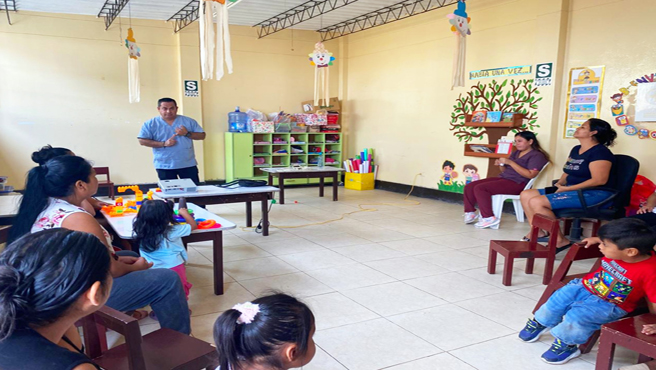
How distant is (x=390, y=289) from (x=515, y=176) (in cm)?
301

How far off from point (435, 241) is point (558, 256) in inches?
46.3

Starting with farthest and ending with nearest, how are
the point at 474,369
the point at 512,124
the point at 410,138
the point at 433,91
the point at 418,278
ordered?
the point at 410,138, the point at 433,91, the point at 512,124, the point at 418,278, the point at 474,369

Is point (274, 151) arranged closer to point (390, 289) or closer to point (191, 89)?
point (191, 89)

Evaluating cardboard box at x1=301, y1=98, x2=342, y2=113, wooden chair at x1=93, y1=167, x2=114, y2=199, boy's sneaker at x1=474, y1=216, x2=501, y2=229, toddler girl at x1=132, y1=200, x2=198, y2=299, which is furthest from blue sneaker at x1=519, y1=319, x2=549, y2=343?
cardboard box at x1=301, y1=98, x2=342, y2=113

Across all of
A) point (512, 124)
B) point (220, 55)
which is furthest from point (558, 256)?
point (220, 55)

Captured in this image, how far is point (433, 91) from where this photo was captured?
283 inches

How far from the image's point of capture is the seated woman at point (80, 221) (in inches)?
76.6

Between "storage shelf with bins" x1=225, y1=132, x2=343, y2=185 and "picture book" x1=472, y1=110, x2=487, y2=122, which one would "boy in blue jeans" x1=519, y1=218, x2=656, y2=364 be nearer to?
"picture book" x1=472, y1=110, x2=487, y2=122

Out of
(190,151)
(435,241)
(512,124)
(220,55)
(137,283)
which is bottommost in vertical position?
(435,241)

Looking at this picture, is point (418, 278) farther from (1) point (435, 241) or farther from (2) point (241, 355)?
(2) point (241, 355)

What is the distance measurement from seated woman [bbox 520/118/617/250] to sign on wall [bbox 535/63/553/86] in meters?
1.49

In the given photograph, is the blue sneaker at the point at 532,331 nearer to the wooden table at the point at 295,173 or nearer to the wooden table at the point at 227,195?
the wooden table at the point at 227,195

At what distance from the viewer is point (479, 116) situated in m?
6.30

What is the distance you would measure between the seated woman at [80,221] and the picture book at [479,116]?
17.3ft
